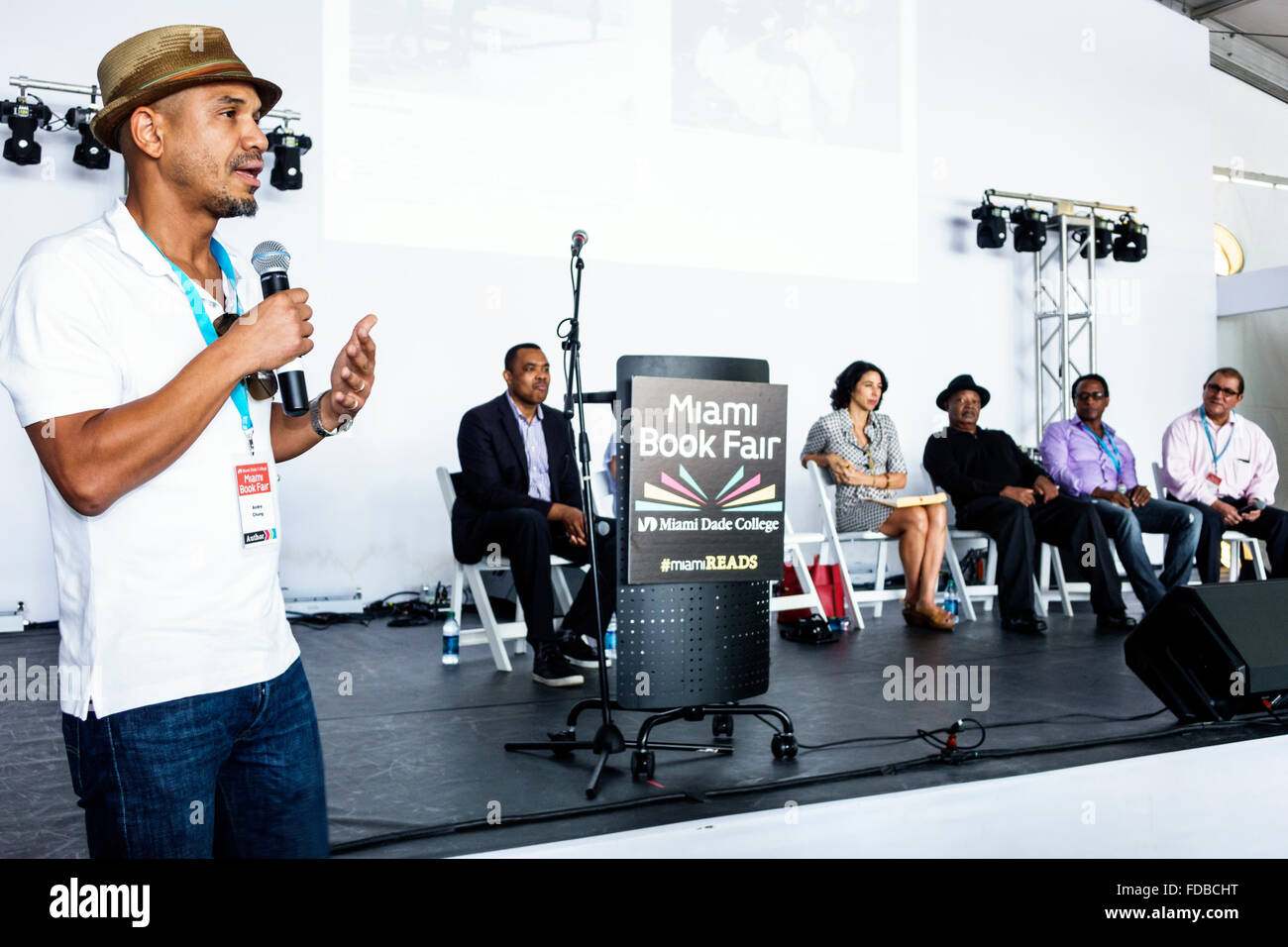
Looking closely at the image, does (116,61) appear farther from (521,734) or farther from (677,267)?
(677,267)

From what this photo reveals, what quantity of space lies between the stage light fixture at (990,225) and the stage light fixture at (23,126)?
230 inches

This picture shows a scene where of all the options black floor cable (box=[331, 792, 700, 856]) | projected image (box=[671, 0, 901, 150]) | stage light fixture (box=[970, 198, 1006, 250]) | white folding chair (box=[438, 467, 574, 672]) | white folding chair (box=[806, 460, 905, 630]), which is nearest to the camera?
black floor cable (box=[331, 792, 700, 856])

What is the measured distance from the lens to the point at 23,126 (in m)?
4.90

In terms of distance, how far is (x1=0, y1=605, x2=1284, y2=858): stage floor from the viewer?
2.11 meters

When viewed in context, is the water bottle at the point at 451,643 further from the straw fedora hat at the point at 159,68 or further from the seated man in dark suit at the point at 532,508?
the straw fedora hat at the point at 159,68

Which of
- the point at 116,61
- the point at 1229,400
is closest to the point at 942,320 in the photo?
the point at 1229,400

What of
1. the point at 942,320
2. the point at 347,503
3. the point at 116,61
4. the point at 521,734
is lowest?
the point at 521,734

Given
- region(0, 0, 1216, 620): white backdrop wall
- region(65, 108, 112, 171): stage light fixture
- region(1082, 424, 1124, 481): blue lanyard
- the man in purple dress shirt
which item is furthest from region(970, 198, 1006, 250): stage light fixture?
region(65, 108, 112, 171): stage light fixture

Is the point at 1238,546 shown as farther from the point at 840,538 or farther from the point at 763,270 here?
the point at 763,270

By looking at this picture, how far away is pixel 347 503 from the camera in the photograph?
586 cm

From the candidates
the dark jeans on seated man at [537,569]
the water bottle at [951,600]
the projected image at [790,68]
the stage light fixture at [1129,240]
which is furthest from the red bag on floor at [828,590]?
the stage light fixture at [1129,240]

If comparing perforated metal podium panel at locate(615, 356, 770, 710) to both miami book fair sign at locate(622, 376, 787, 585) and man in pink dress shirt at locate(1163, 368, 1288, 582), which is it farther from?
man in pink dress shirt at locate(1163, 368, 1288, 582)

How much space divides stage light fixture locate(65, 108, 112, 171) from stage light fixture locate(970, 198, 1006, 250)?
5.58 m
